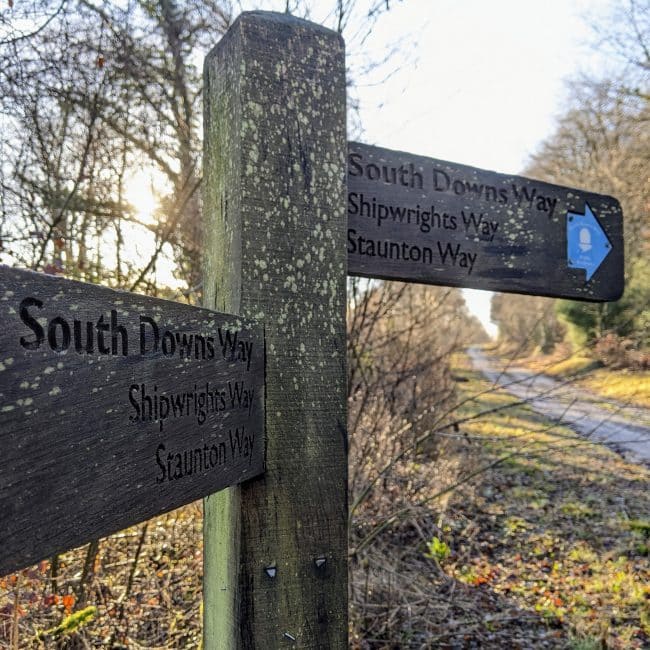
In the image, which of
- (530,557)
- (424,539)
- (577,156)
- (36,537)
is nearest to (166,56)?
(36,537)

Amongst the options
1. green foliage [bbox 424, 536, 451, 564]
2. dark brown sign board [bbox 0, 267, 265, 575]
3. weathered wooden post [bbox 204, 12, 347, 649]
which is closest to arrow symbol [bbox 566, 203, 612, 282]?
weathered wooden post [bbox 204, 12, 347, 649]

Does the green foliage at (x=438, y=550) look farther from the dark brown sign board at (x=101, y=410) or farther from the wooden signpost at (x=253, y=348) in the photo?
the dark brown sign board at (x=101, y=410)

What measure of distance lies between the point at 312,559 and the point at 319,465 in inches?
7.8

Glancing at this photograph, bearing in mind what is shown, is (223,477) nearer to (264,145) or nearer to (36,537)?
(36,537)

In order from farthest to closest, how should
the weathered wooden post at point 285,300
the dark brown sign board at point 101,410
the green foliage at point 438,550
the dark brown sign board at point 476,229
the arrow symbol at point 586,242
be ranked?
1. the green foliage at point 438,550
2. the arrow symbol at point 586,242
3. the dark brown sign board at point 476,229
4. the weathered wooden post at point 285,300
5. the dark brown sign board at point 101,410

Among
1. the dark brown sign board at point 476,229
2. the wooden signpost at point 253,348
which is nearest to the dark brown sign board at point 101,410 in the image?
the wooden signpost at point 253,348

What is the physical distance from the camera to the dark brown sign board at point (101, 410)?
62cm

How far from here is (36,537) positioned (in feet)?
2.11

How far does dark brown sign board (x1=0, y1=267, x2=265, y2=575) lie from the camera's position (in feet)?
2.03

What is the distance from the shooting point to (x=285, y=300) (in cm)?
119

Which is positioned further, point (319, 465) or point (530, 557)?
point (530, 557)

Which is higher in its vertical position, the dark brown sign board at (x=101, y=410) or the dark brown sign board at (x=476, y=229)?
the dark brown sign board at (x=476, y=229)

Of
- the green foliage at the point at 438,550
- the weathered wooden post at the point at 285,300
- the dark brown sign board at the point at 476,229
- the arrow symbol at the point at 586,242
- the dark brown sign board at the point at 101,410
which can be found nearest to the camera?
the dark brown sign board at the point at 101,410

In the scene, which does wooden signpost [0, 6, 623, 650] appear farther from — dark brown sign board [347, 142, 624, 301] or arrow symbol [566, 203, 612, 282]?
arrow symbol [566, 203, 612, 282]
